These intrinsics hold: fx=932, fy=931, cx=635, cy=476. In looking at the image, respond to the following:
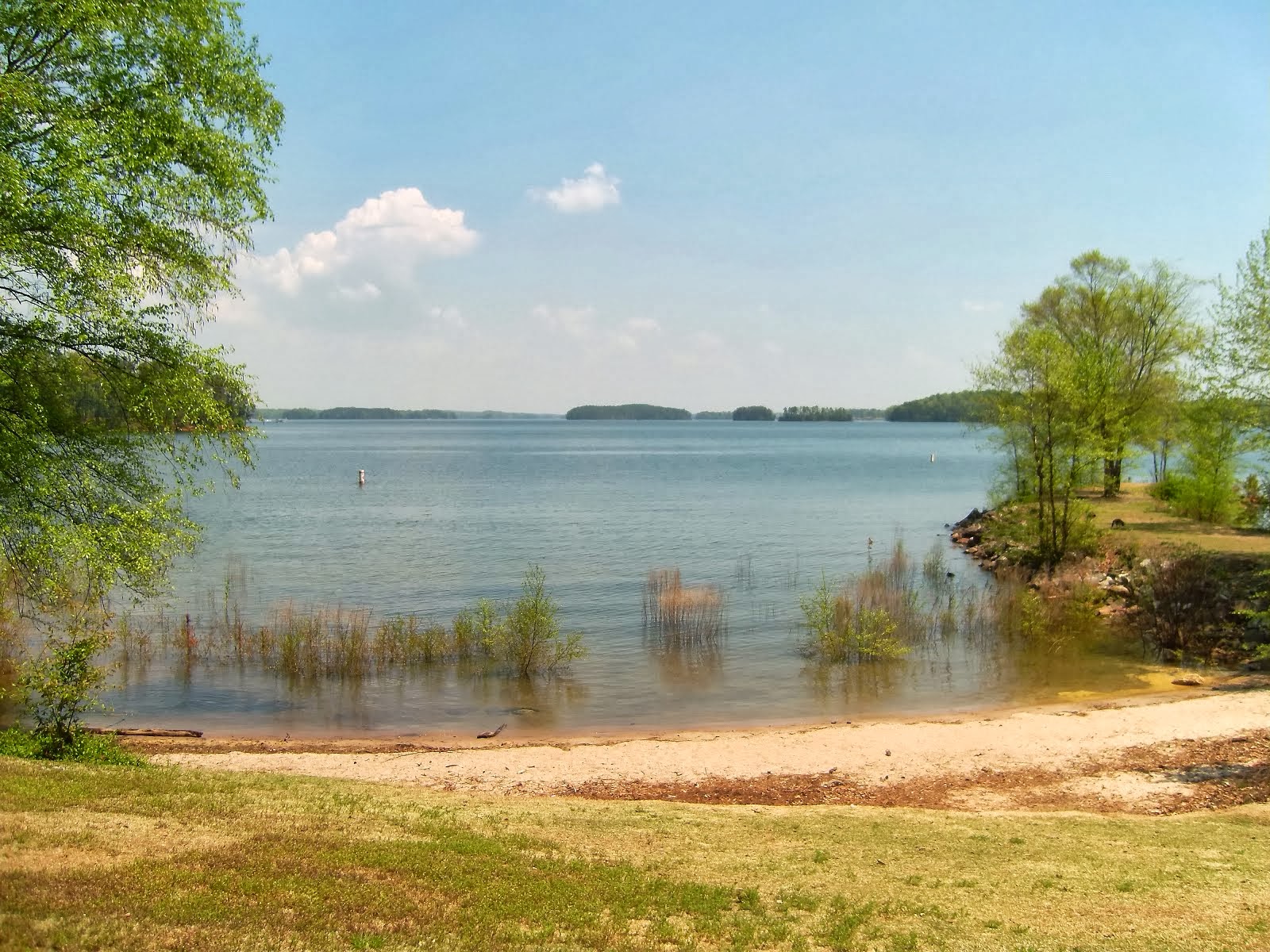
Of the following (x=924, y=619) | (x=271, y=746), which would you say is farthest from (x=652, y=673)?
(x=271, y=746)

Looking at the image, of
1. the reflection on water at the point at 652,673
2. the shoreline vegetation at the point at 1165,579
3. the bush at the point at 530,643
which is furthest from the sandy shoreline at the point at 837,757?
the bush at the point at 530,643

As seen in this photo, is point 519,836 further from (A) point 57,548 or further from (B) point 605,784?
(A) point 57,548

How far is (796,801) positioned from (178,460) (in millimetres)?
10598

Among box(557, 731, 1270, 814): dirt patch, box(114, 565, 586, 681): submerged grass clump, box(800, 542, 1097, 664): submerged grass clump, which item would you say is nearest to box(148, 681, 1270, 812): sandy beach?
box(557, 731, 1270, 814): dirt patch

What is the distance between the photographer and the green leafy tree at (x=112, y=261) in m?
10.7

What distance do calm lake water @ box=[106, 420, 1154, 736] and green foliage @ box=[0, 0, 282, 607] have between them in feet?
29.3

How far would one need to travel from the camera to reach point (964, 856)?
10.7m

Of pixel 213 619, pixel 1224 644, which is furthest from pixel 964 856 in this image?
pixel 213 619

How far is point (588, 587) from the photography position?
34.7m

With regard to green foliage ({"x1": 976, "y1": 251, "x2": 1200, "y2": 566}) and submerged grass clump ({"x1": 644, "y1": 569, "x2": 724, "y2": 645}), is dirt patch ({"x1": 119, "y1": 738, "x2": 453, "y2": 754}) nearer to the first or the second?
submerged grass clump ({"x1": 644, "y1": 569, "x2": 724, "y2": 645})

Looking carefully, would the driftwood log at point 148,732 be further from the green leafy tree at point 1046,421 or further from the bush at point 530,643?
the green leafy tree at point 1046,421

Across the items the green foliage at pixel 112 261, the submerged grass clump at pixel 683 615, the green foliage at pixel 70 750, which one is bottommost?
the submerged grass clump at pixel 683 615

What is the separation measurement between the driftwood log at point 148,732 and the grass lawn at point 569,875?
6.53 metres

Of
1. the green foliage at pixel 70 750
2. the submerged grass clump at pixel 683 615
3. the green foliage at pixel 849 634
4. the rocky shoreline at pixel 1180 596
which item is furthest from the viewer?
the submerged grass clump at pixel 683 615
